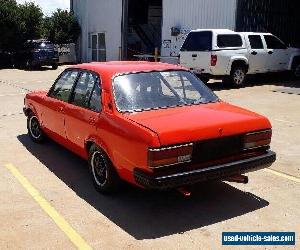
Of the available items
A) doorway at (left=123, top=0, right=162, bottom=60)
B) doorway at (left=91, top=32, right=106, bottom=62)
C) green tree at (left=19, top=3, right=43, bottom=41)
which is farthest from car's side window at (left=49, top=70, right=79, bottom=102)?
doorway at (left=91, top=32, right=106, bottom=62)

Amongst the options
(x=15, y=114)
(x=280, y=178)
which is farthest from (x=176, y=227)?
(x=15, y=114)

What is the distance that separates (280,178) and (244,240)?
1.92 m

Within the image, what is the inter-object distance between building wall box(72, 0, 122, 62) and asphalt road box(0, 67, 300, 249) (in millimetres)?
21296

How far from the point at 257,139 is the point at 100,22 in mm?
25608

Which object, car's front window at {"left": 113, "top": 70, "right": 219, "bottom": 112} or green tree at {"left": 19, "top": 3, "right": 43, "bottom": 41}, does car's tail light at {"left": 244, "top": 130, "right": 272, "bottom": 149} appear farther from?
green tree at {"left": 19, "top": 3, "right": 43, "bottom": 41}

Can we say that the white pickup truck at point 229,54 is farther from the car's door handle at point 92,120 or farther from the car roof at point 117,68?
the car's door handle at point 92,120

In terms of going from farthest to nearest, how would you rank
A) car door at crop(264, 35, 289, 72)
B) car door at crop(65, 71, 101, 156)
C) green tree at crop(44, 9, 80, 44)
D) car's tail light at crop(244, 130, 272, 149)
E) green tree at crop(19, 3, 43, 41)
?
green tree at crop(44, 9, 80, 44) < green tree at crop(19, 3, 43, 41) < car door at crop(264, 35, 289, 72) < car door at crop(65, 71, 101, 156) < car's tail light at crop(244, 130, 272, 149)

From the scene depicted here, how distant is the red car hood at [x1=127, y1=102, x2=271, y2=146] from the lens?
414 centimetres

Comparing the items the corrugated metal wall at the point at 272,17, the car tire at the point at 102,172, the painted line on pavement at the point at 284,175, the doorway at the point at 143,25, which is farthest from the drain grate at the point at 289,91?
the doorway at the point at 143,25

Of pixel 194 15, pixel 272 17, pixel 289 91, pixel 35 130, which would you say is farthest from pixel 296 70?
pixel 35 130

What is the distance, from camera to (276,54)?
53.7ft

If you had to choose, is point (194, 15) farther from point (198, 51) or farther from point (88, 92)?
point (88, 92)

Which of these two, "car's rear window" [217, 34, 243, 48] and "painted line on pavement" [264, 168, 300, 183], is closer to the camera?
"painted line on pavement" [264, 168, 300, 183]

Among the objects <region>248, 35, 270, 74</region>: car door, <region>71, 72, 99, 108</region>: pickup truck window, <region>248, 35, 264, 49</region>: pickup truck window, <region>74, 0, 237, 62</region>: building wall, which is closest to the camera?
<region>71, 72, 99, 108</region>: pickup truck window
